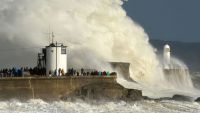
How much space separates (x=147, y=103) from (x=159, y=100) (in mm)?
2416

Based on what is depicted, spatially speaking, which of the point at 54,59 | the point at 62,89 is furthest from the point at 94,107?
the point at 54,59

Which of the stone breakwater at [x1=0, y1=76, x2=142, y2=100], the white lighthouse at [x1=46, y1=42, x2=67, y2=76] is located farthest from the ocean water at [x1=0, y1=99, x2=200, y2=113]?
the white lighthouse at [x1=46, y1=42, x2=67, y2=76]

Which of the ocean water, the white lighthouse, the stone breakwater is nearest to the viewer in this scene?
the ocean water

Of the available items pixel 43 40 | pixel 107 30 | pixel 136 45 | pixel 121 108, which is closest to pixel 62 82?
pixel 121 108

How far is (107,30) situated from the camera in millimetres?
52562

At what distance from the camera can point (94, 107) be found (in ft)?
116

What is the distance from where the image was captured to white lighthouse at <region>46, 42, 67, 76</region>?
3759 cm

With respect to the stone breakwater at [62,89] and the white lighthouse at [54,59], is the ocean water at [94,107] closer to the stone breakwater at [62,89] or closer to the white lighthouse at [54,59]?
the stone breakwater at [62,89]

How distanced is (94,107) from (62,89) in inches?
77.0

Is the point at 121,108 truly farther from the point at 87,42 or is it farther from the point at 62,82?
the point at 87,42

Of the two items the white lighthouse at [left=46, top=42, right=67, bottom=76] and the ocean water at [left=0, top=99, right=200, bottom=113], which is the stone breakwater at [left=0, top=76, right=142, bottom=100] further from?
the white lighthouse at [left=46, top=42, right=67, bottom=76]

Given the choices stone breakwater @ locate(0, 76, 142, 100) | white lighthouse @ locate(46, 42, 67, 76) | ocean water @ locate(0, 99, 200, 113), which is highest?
white lighthouse @ locate(46, 42, 67, 76)

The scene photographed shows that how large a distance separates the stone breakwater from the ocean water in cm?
36

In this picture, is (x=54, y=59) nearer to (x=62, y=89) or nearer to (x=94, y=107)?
(x=62, y=89)
